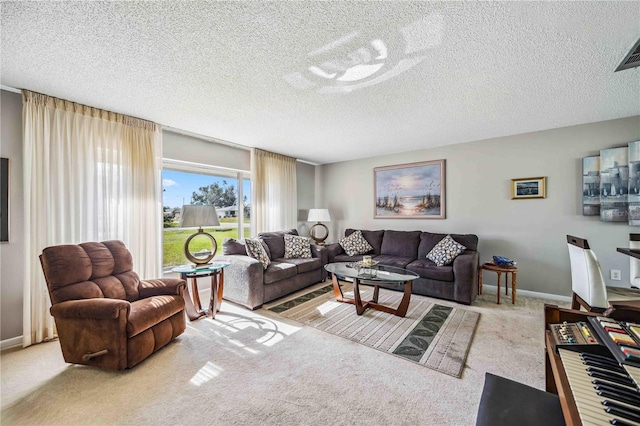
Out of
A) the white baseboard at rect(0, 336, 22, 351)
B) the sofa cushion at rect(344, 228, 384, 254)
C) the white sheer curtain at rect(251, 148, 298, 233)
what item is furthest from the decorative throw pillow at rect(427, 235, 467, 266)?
the white baseboard at rect(0, 336, 22, 351)

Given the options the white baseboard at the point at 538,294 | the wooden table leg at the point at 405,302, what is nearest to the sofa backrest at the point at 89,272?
the wooden table leg at the point at 405,302

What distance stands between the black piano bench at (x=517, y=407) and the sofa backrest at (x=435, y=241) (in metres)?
3.17

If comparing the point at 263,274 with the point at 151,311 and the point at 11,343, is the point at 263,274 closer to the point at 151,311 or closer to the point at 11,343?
the point at 151,311

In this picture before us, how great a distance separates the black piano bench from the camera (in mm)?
878

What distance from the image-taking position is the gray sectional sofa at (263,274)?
318 cm

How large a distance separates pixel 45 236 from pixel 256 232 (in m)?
2.60

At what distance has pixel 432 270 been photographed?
11.7 ft

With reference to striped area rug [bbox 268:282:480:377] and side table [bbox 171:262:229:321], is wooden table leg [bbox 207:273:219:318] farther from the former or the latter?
striped area rug [bbox 268:282:480:377]

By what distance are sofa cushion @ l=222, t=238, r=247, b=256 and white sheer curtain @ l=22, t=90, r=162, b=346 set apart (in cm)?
81

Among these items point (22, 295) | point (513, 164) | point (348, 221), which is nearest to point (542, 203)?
point (513, 164)

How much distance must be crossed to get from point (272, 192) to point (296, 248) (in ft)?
4.22

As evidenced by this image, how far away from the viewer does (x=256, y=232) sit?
4.55 meters

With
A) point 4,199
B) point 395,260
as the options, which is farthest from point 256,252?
point 4,199

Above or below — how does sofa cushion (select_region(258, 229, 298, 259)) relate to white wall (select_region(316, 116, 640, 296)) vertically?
below
